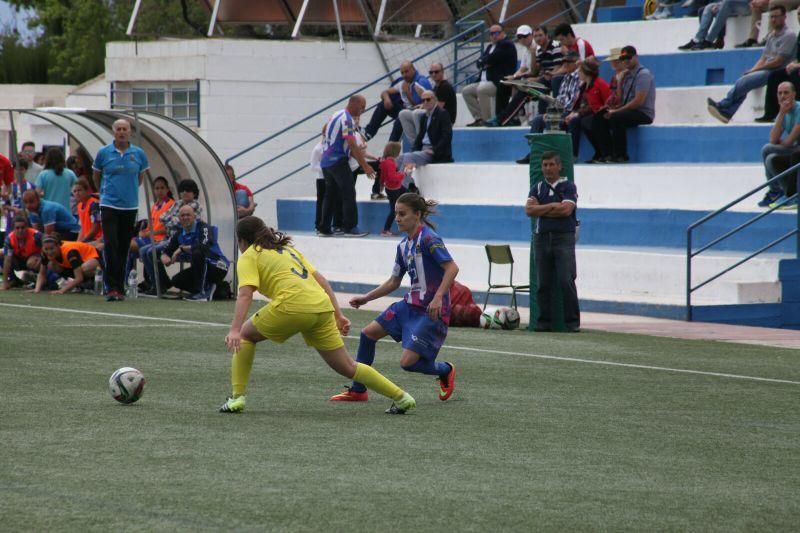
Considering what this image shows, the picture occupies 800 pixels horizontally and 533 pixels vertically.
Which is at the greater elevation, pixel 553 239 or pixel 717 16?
pixel 717 16

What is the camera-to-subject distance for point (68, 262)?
790 inches

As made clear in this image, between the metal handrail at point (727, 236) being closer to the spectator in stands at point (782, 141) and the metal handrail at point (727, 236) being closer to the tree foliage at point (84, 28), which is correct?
the spectator in stands at point (782, 141)

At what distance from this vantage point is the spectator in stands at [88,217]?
2045cm

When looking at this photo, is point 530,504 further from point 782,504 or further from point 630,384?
point 630,384

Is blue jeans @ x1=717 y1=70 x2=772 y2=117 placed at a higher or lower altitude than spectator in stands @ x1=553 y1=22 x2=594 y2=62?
lower

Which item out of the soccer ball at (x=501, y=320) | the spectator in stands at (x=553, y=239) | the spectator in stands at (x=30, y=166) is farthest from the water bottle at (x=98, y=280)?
the spectator in stands at (x=553, y=239)

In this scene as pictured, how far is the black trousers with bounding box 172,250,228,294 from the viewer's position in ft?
63.5

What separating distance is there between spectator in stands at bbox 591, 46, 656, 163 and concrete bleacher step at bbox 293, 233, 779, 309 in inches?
89.3

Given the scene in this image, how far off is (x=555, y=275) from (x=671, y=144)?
7.55 metres

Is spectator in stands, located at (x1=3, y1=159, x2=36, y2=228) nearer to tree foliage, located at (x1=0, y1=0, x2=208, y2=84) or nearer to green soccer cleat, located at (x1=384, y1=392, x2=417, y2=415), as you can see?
green soccer cleat, located at (x1=384, y1=392, x2=417, y2=415)

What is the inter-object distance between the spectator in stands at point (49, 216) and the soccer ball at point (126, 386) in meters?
11.4

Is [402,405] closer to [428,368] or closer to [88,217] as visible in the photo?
[428,368]

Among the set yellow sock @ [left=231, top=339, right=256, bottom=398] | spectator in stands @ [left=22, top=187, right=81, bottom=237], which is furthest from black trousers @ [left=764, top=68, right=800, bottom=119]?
yellow sock @ [left=231, top=339, right=256, bottom=398]

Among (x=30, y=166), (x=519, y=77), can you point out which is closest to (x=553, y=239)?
(x=519, y=77)
